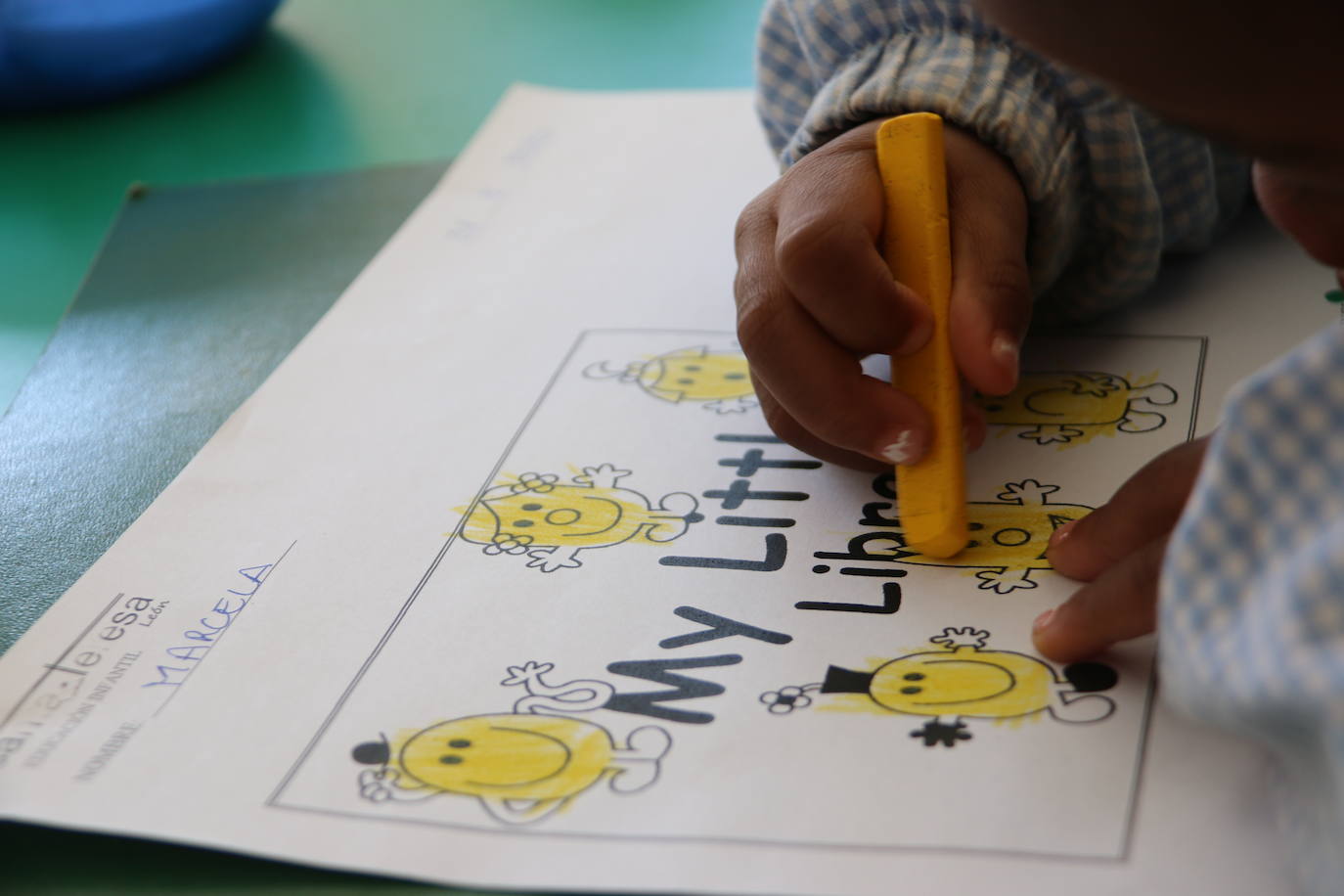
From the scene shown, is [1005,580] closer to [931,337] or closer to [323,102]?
[931,337]

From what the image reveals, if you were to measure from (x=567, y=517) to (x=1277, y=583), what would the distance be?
20cm

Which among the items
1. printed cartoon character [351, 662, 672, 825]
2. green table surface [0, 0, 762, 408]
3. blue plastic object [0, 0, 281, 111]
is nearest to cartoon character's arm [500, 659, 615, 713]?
printed cartoon character [351, 662, 672, 825]

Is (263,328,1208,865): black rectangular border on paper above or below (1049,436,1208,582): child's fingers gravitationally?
below

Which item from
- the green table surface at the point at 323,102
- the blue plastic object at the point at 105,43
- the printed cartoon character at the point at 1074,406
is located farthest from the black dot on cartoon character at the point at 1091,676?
the blue plastic object at the point at 105,43

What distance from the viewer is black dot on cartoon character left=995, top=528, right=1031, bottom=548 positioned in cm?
34

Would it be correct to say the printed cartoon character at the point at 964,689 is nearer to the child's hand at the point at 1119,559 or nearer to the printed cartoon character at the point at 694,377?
the child's hand at the point at 1119,559

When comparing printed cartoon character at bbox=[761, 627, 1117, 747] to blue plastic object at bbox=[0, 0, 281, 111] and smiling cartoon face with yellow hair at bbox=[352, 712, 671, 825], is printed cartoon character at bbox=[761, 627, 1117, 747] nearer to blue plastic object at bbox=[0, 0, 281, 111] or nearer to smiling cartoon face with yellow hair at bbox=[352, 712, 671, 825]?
smiling cartoon face with yellow hair at bbox=[352, 712, 671, 825]

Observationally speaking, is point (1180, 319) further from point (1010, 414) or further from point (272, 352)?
point (272, 352)

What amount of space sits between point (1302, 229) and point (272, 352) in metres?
0.35

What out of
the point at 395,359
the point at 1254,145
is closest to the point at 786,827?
the point at 1254,145

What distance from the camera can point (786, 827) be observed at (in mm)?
260

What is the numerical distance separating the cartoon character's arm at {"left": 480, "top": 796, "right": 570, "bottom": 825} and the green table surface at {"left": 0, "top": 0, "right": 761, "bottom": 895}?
0.95ft

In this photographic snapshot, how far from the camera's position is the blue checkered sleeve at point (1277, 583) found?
21cm

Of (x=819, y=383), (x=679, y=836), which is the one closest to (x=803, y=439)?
(x=819, y=383)
